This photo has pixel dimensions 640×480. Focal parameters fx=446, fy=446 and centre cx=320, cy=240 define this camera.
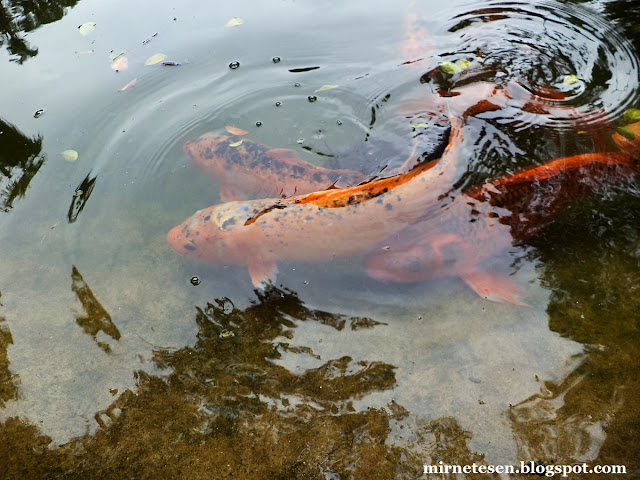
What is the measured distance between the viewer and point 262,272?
4.06 m

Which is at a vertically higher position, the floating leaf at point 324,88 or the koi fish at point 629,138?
the floating leaf at point 324,88

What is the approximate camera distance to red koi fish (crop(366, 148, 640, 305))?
387 cm

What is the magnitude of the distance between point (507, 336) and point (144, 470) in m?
2.72

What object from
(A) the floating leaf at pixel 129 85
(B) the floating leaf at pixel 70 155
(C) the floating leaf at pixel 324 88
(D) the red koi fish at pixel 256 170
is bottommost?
(D) the red koi fish at pixel 256 170

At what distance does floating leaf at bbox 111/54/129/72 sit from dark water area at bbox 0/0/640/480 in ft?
0.09

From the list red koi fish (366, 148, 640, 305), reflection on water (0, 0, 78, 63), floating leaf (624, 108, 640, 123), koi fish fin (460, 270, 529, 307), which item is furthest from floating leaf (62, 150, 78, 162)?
floating leaf (624, 108, 640, 123)

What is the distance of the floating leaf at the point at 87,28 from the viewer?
6387mm

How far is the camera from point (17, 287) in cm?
396

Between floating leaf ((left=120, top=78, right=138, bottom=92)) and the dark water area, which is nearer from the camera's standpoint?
the dark water area

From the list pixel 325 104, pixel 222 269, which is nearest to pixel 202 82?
pixel 325 104

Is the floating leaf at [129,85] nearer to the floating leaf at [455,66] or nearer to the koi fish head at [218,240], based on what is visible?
the koi fish head at [218,240]

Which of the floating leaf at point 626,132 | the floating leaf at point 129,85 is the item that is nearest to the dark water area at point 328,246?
the floating leaf at point 626,132

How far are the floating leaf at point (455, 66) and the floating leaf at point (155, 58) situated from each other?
361 centimetres

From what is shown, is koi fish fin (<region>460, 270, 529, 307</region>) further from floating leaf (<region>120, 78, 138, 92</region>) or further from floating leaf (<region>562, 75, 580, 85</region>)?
floating leaf (<region>120, 78, 138, 92</region>)
